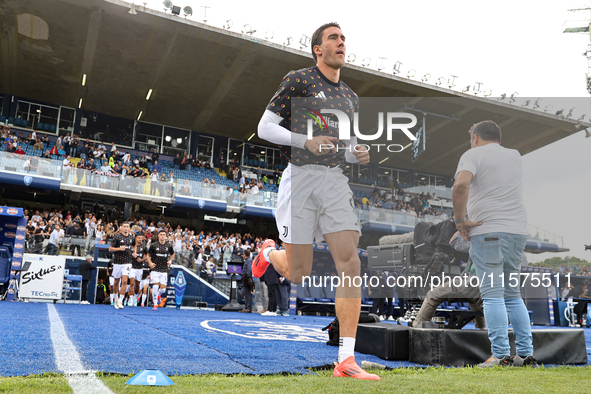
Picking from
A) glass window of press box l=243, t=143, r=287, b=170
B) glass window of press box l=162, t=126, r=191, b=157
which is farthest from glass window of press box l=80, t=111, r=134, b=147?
glass window of press box l=243, t=143, r=287, b=170

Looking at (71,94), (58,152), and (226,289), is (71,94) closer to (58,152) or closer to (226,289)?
(58,152)

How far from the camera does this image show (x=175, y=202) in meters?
23.2

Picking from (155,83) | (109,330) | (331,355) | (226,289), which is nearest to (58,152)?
(155,83)

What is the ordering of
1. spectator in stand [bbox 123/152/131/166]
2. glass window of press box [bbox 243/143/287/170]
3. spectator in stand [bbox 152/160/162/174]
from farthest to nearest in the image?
glass window of press box [bbox 243/143/287/170] < spectator in stand [bbox 152/160/162/174] < spectator in stand [bbox 123/152/131/166]

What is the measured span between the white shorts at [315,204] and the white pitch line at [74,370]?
134 centimetres

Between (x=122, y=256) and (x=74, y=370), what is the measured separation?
8090mm

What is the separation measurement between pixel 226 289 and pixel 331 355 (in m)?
11.8

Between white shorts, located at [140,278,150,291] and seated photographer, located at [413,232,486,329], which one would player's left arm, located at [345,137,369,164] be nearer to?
seated photographer, located at [413,232,486,329]

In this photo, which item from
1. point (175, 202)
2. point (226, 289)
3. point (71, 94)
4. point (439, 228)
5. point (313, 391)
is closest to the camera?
point (313, 391)

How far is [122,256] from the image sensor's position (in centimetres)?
983

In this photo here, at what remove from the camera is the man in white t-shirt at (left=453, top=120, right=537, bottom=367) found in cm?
308

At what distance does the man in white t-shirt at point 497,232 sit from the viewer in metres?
3.08

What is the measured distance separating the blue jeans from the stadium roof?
20271 mm

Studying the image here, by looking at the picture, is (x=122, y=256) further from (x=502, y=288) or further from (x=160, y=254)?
(x=502, y=288)
